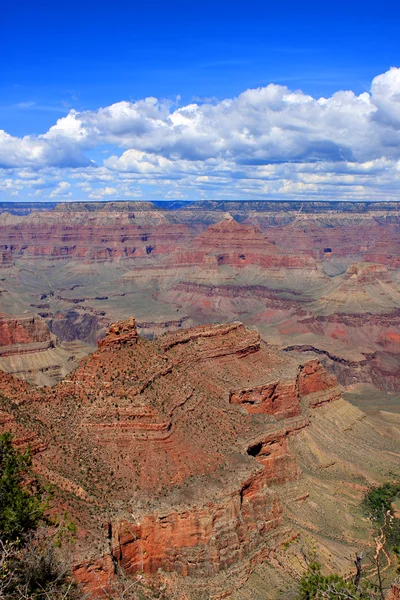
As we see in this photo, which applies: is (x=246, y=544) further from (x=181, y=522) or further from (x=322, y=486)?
(x=322, y=486)

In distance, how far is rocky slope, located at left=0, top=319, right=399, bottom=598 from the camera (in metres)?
38.4

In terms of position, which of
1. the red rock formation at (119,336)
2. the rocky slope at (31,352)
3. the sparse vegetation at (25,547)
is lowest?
the rocky slope at (31,352)

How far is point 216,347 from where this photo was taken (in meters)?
67.8

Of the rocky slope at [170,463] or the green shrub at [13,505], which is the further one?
the rocky slope at [170,463]

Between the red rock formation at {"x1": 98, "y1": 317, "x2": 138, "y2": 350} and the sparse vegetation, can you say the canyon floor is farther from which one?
the sparse vegetation

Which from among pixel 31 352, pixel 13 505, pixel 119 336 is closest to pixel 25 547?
pixel 13 505

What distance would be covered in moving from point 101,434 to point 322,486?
25.7m

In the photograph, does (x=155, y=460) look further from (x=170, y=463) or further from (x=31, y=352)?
(x=31, y=352)

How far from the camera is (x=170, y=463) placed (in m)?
44.2

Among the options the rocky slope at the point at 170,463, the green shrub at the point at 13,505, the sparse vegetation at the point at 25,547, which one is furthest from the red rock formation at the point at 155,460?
the green shrub at the point at 13,505

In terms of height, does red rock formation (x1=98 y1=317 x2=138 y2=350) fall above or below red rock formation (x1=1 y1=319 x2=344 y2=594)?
above

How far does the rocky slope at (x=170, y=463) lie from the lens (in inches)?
1512

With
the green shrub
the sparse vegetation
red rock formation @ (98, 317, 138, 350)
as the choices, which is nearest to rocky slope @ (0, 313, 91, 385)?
red rock formation @ (98, 317, 138, 350)

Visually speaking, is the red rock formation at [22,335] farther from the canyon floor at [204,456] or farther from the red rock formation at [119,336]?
the red rock formation at [119,336]
